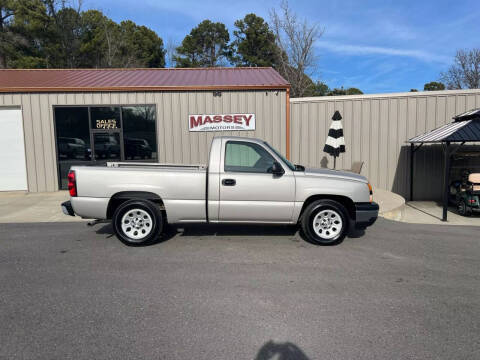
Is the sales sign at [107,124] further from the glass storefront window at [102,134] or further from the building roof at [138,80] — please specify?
the building roof at [138,80]

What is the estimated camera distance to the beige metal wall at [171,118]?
11430 millimetres

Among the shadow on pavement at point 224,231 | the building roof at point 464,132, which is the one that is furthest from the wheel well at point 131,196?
the building roof at point 464,132

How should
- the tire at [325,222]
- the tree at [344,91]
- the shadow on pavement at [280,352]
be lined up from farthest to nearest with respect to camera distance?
the tree at [344,91] → the tire at [325,222] → the shadow on pavement at [280,352]

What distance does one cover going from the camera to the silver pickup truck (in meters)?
5.50

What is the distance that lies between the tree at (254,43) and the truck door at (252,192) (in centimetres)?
2880

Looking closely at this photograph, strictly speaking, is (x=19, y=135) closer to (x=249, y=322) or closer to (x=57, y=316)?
(x=57, y=316)

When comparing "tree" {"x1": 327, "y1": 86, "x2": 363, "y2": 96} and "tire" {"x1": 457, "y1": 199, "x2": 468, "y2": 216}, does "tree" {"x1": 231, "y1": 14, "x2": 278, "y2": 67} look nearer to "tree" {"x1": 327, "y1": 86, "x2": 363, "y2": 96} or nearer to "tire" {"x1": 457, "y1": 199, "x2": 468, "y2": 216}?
"tree" {"x1": 327, "y1": 86, "x2": 363, "y2": 96}

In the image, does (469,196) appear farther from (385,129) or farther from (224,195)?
(224,195)

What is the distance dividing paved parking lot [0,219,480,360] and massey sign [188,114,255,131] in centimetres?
633

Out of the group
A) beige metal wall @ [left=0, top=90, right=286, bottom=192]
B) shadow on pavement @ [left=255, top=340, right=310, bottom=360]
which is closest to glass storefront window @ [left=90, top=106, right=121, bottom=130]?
beige metal wall @ [left=0, top=90, right=286, bottom=192]

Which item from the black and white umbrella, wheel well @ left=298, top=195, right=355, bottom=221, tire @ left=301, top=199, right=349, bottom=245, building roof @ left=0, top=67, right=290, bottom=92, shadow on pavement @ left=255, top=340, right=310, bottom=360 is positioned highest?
building roof @ left=0, top=67, right=290, bottom=92

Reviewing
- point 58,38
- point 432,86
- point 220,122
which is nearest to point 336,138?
point 220,122

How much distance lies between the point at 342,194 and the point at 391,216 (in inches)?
129

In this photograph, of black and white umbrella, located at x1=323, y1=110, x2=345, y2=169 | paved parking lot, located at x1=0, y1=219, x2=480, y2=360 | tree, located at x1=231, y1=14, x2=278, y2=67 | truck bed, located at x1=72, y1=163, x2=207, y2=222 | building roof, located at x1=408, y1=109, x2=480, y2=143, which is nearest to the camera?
paved parking lot, located at x1=0, y1=219, x2=480, y2=360
